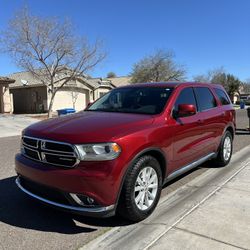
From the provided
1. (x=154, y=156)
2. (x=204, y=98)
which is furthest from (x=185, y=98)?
(x=154, y=156)

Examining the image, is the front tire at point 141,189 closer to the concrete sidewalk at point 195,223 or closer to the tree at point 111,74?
the concrete sidewalk at point 195,223

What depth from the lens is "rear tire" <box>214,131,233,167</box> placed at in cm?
702

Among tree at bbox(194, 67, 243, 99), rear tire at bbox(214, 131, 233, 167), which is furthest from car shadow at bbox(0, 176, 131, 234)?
tree at bbox(194, 67, 243, 99)

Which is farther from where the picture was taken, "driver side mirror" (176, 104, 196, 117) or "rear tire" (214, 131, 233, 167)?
"rear tire" (214, 131, 233, 167)

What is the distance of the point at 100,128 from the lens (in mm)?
4000

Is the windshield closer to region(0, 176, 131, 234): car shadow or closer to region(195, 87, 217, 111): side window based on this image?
region(195, 87, 217, 111): side window

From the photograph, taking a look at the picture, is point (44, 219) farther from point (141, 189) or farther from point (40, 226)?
point (141, 189)

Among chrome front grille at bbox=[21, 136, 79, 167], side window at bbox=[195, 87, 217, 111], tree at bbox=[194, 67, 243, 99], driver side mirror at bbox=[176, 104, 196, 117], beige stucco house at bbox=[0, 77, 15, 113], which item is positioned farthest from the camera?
tree at bbox=[194, 67, 243, 99]

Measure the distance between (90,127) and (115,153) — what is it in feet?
1.67

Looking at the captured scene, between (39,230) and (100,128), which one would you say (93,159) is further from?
(39,230)

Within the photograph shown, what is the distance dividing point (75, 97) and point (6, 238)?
1269 inches

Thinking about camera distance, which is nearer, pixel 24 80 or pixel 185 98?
pixel 185 98

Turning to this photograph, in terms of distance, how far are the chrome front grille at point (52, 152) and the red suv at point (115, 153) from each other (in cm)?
1

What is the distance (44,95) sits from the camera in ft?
108
